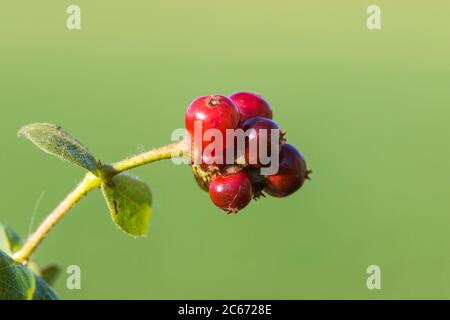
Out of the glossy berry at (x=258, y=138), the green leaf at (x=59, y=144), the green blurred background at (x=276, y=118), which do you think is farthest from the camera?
the green blurred background at (x=276, y=118)

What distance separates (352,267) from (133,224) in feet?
29.1

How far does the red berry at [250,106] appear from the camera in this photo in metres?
2.45

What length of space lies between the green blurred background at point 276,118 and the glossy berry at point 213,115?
0.67 ft

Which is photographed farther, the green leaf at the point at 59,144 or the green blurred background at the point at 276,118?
the green blurred background at the point at 276,118

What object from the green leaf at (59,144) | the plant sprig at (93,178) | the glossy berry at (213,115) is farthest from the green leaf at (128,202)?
the glossy berry at (213,115)

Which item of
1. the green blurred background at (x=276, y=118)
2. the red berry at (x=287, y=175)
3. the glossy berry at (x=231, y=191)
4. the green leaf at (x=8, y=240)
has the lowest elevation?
the green leaf at (x=8, y=240)

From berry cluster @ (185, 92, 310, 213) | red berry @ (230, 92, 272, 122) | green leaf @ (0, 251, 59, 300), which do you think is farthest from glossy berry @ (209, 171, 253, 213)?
green leaf @ (0, 251, 59, 300)

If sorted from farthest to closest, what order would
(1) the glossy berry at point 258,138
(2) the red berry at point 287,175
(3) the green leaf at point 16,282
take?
(2) the red berry at point 287,175, (1) the glossy berry at point 258,138, (3) the green leaf at point 16,282

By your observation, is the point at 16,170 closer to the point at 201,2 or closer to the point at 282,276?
the point at 282,276

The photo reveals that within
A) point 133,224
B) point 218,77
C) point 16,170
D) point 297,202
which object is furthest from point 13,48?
point 133,224

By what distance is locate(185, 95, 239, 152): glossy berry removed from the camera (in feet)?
7.40

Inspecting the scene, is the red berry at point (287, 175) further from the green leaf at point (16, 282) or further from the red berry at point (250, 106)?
the green leaf at point (16, 282)

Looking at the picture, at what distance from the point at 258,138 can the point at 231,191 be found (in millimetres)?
172

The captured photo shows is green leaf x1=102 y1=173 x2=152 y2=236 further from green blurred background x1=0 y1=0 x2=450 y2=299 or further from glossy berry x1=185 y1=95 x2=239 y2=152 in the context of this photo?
glossy berry x1=185 y1=95 x2=239 y2=152
